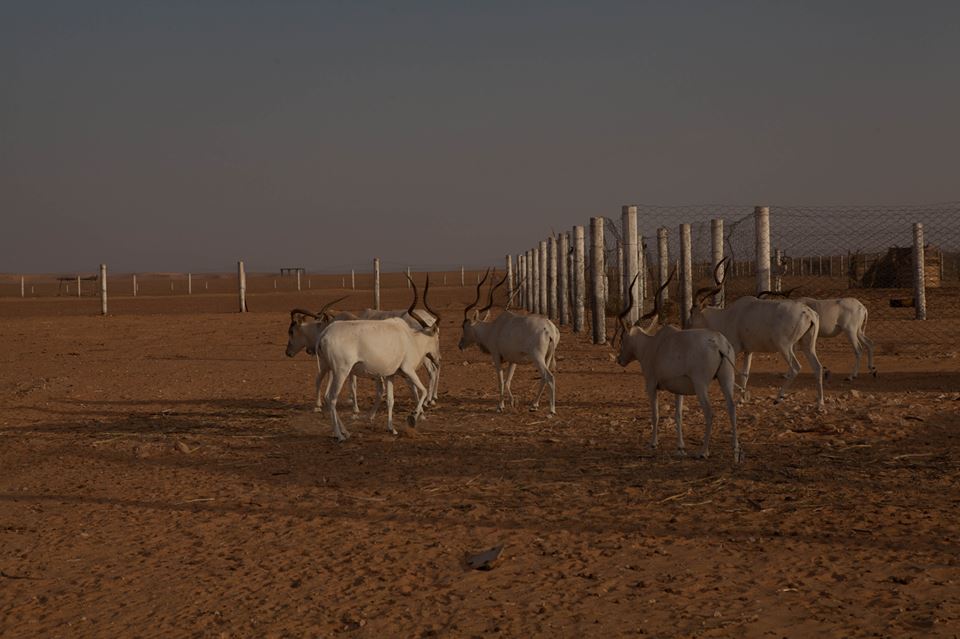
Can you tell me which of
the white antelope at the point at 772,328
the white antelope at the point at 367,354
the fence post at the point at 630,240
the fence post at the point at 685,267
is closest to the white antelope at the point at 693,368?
the white antelope at the point at 367,354

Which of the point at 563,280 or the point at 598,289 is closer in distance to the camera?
the point at 598,289

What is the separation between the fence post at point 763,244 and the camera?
639 inches

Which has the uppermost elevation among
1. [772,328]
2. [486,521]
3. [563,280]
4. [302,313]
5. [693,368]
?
[563,280]

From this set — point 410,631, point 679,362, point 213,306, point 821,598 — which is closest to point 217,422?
point 679,362

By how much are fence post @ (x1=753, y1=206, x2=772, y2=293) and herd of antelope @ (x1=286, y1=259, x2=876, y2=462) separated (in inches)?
46.6

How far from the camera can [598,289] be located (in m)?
21.3

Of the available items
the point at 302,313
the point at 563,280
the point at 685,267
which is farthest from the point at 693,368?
the point at 563,280

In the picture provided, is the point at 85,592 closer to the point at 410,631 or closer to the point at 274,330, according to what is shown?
the point at 410,631

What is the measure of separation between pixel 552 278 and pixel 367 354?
19.2m

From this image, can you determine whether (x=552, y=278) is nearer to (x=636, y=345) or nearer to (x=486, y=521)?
(x=636, y=345)

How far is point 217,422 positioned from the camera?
41.5 ft

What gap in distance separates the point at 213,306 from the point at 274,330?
21.3 m

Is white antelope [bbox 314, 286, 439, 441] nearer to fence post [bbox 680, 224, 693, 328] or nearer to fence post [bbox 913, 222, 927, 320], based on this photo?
fence post [bbox 680, 224, 693, 328]

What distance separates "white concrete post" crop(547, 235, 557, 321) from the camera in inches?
1152
